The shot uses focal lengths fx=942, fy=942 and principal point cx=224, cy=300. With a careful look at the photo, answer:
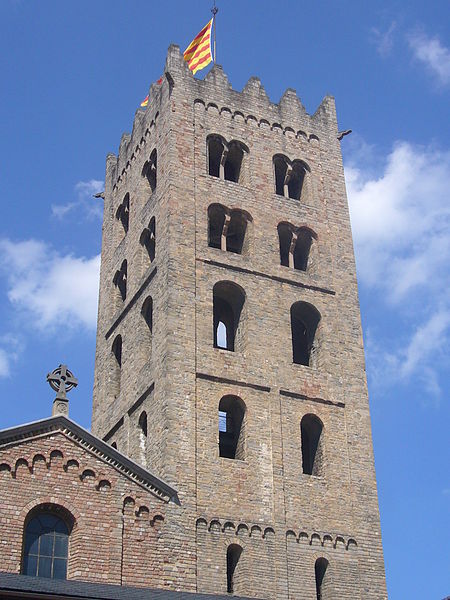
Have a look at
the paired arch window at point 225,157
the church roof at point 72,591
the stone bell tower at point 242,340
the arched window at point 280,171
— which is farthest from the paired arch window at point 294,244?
the church roof at point 72,591

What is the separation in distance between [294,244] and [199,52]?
971cm

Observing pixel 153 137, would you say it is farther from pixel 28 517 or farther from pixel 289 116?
pixel 28 517

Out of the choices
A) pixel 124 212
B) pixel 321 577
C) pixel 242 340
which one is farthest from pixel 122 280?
pixel 321 577

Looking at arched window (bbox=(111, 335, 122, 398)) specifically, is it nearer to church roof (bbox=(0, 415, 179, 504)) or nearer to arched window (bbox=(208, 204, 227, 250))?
arched window (bbox=(208, 204, 227, 250))

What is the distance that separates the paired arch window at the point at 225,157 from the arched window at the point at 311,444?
10.1m

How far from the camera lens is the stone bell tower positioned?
28.5 metres

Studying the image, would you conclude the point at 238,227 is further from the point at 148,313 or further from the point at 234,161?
the point at 148,313

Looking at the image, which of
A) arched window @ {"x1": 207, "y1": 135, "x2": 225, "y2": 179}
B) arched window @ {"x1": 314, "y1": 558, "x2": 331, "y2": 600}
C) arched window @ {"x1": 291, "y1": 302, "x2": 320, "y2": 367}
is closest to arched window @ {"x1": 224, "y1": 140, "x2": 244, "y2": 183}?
arched window @ {"x1": 207, "y1": 135, "x2": 225, "y2": 179}

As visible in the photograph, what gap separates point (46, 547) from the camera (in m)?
25.1

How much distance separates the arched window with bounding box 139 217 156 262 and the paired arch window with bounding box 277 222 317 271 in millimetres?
4759

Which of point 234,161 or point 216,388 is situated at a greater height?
point 234,161

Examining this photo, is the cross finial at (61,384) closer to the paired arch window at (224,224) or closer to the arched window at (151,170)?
the paired arch window at (224,224)

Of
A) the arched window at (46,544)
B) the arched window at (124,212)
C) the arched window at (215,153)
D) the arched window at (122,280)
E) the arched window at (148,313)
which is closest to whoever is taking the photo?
the arched window at (46,544)

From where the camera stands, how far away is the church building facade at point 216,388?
2592cm
